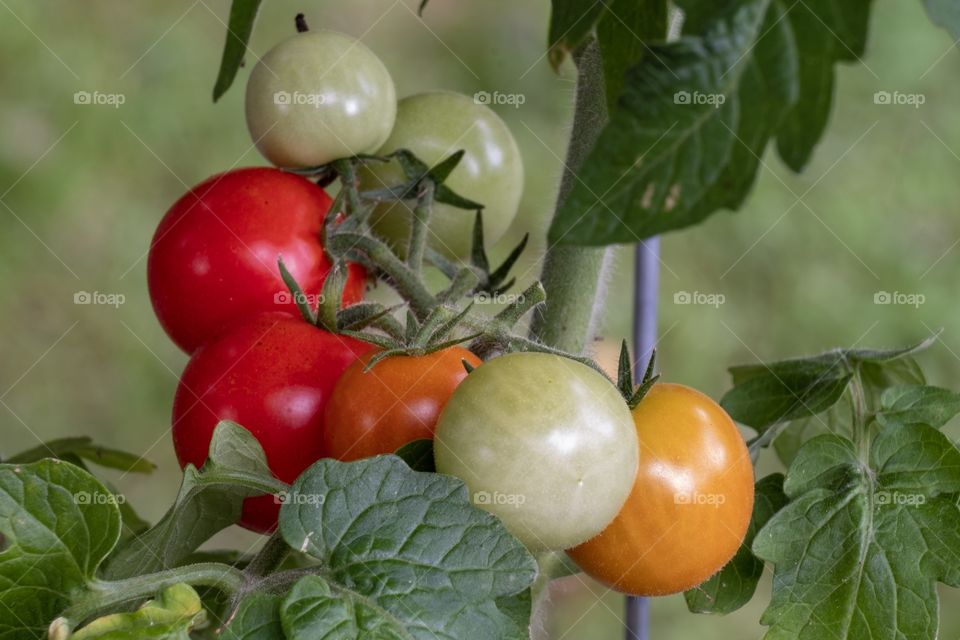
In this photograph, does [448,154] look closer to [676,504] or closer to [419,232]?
[419,232]

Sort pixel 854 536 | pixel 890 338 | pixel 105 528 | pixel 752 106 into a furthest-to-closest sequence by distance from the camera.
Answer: pixel 890 338, pixel 854 536, pixel 105 528, pixel 752 106

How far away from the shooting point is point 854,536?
0.57 metres

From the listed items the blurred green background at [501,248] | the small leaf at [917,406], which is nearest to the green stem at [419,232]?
the small leaf at [917,406]

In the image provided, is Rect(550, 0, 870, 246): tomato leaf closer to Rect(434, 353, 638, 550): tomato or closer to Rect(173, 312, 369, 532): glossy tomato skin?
Rect(434, 353, 638, 550): tomato

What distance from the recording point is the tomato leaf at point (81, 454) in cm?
77

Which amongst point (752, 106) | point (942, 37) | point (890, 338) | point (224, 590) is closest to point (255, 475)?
point (224, 590)

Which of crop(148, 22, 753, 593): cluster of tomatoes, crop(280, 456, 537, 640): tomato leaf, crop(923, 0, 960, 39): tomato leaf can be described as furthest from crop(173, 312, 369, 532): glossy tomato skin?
crop(923, 0, 960, 39): tomato leaf

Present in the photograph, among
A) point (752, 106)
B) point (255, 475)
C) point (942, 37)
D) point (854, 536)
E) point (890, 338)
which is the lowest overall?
point (890, 338)

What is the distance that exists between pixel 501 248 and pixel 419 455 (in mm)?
1146

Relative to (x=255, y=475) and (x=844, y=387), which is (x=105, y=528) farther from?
(x=844, y=387)

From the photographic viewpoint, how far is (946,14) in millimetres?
384

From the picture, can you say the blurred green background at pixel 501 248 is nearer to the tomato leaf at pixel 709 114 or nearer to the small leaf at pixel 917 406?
the small leaf at pixel 917 406

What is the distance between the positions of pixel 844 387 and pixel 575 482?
0.23m

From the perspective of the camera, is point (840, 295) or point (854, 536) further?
point (840, 295)
